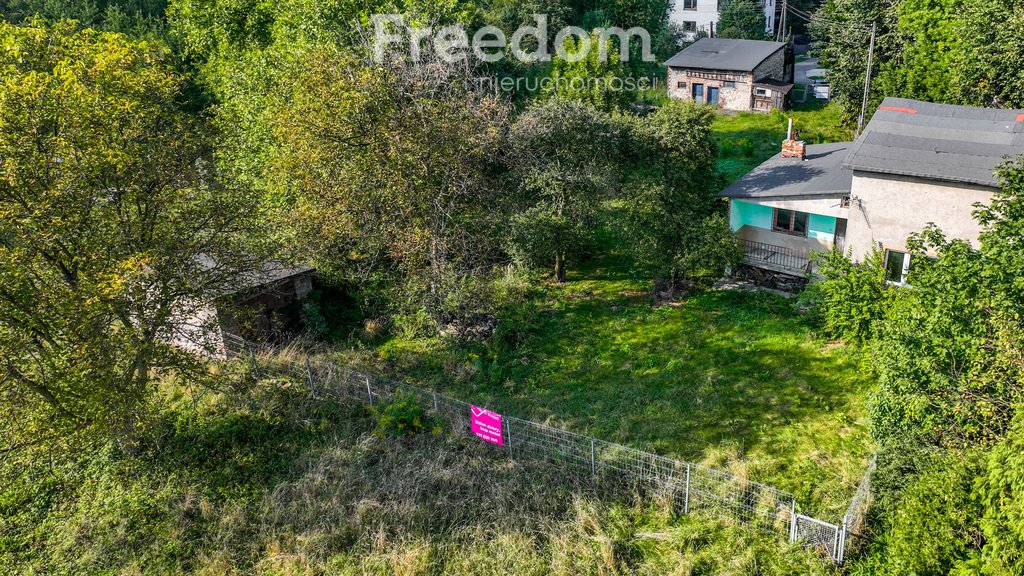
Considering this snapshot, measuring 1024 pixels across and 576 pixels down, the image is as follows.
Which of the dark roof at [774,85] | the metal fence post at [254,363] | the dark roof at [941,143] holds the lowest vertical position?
the metal fence post at [254,363]

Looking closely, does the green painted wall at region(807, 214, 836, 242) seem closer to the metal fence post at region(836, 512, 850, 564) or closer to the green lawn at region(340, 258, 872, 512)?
the green lawn at region(340, 258, 872, 512)

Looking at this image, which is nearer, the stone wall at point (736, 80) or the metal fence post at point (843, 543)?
the metal fence post at point (843, 543)

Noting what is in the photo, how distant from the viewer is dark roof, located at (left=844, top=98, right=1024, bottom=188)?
57.2 feet

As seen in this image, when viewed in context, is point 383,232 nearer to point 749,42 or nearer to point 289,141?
point 289,141

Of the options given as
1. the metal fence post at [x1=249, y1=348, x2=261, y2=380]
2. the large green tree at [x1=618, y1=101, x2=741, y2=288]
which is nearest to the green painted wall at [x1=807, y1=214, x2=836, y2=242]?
the large green tree at [x1=618, y1=101, x2=741, y2=288]

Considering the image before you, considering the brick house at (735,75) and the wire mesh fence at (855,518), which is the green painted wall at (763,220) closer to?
the wire mesh fence at (855,518)

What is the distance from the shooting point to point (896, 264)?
1919 cm

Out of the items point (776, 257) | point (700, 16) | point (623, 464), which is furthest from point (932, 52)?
point (700, 16)

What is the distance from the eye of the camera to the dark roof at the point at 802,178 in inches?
821

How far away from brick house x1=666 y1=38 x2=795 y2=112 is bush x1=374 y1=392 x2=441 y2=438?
35.2 metres

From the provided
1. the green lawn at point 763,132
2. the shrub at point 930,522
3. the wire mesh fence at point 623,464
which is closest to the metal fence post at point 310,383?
the wire mesh fence at point 623,464

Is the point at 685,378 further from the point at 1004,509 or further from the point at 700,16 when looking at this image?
the point at 700,16

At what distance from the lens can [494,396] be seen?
17.0 m

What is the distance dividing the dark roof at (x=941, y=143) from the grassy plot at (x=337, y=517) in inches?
486
